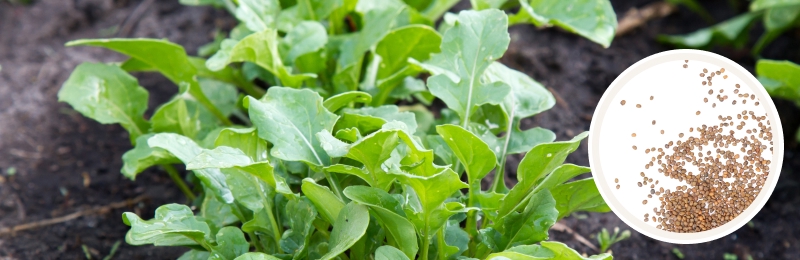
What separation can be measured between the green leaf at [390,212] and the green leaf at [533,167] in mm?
226

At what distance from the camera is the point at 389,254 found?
1.20 meters

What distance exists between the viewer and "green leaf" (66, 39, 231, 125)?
168 centimetres

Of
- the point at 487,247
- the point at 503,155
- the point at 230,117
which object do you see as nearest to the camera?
the point at 487,247

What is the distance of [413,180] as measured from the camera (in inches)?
46.9

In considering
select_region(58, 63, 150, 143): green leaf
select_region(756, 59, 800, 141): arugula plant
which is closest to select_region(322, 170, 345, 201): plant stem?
select_region(58, 63, 150, 143): green leaf

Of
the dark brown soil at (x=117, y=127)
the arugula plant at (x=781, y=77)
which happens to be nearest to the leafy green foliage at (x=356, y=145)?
the dark brown soil at (x=117, y=127)

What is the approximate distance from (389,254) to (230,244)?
0.34 meters

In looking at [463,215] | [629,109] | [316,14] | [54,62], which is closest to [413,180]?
[463,215]

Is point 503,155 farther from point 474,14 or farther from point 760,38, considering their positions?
point 760,38

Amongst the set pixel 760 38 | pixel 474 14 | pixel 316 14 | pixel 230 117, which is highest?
pixel 474 14

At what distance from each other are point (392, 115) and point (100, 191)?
103 centimetres

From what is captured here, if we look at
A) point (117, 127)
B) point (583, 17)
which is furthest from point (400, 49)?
point (117, 127)

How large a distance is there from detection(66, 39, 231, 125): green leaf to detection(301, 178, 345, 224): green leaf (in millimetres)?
632

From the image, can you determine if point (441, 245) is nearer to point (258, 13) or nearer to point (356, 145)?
point (356, 145)
